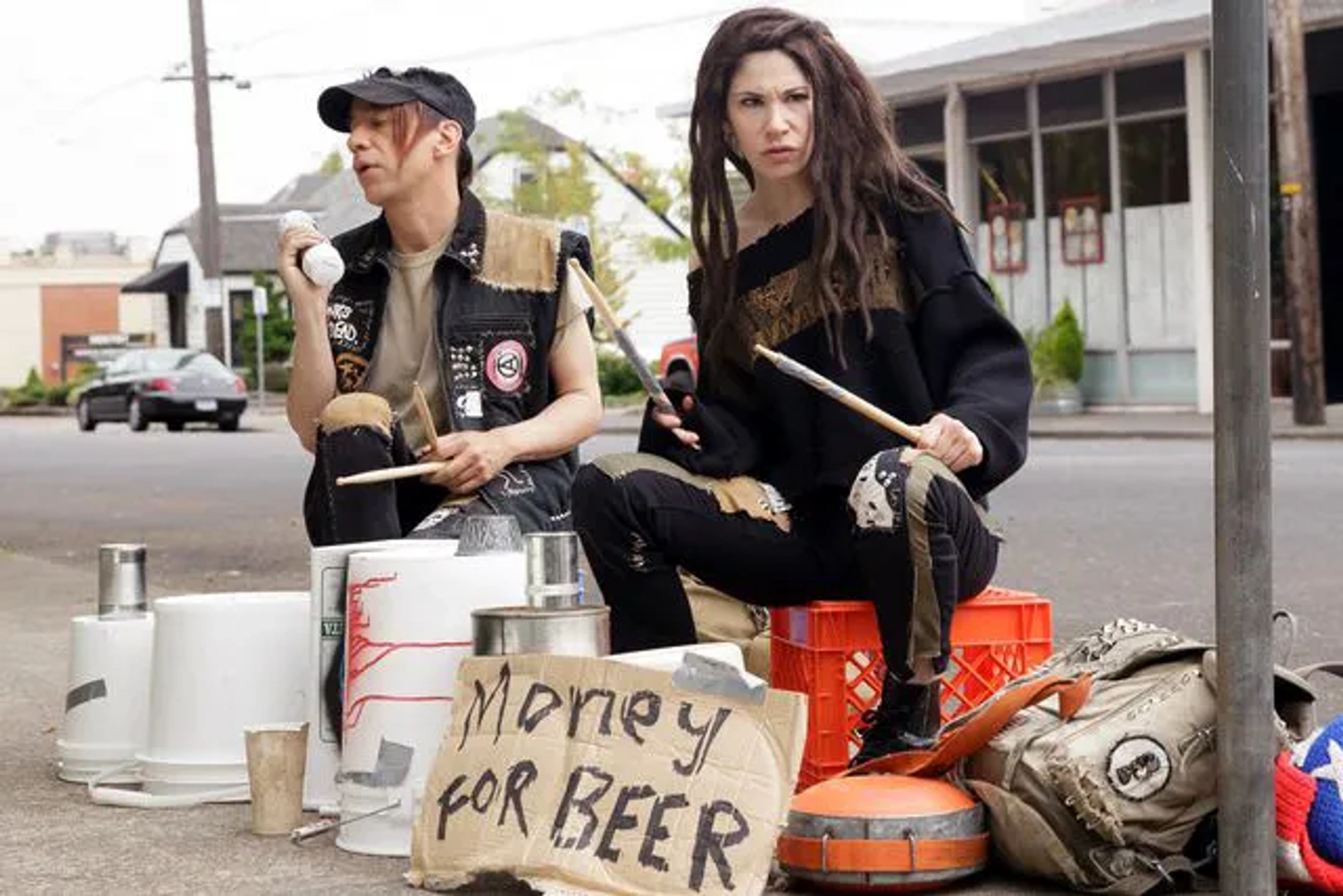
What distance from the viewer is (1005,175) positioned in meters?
32.9

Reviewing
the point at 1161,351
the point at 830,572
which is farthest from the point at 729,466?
the point at 1161,351

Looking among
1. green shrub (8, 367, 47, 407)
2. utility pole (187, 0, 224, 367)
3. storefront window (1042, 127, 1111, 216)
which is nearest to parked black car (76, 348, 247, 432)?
utility pole (187, 0, 224, 367)

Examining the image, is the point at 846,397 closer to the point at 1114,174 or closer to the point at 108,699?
the point at 108,699

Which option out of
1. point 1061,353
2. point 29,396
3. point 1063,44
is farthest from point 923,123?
point 29,396

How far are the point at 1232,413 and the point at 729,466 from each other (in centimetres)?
139

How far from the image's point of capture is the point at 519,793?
4.00 m

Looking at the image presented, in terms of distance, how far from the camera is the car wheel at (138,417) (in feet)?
127

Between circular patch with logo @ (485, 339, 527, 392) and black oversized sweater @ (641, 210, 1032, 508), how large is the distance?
2.43 feet

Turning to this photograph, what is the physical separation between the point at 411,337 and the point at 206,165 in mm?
42760

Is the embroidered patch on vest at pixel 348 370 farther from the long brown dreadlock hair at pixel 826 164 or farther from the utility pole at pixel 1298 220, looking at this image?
the utility pole at pixel 1298 220

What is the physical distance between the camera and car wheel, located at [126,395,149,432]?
38.6 m

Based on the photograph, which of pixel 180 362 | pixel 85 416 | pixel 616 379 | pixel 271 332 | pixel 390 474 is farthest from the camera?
pixel 271 332

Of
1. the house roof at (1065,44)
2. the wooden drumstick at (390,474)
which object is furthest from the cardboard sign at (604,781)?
the house roof at (1065,44)

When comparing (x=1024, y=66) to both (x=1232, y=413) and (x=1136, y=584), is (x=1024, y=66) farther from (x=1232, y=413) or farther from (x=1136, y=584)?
(x=1232, y=413)
